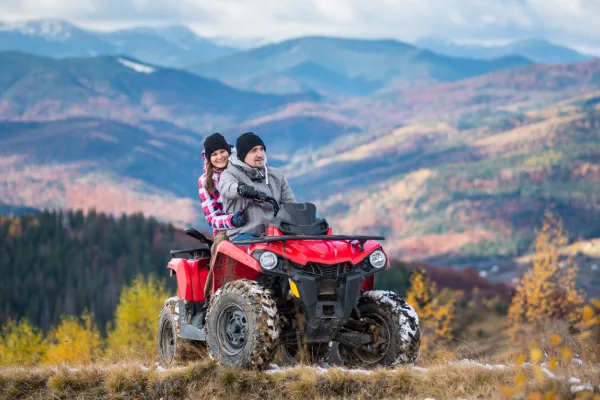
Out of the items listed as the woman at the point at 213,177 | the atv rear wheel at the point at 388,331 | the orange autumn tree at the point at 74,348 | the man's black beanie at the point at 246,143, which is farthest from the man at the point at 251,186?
the orange autumn tree at the point at 74,348

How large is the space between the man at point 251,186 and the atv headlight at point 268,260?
90cm

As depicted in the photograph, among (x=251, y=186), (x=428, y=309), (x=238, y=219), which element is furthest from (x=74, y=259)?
(x=251, y=186)

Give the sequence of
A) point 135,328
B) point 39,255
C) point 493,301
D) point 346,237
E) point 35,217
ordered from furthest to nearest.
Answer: point 35,217
point 39,255
point 493,301
point 135,328
point 346,237

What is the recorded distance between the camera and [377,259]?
36.5 feet

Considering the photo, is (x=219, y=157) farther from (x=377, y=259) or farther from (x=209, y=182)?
(x=377, y=259)

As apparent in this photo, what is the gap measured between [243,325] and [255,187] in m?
2.10

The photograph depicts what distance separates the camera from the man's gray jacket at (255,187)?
1169 centimetres

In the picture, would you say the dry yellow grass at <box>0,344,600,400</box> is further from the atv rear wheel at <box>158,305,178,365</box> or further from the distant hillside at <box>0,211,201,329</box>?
the distant hillside at <box>0,211,201,329</box>

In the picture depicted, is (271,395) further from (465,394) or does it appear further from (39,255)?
(39,255)

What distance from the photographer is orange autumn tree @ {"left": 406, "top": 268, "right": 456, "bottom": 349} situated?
76.0 metres

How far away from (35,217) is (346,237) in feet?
570

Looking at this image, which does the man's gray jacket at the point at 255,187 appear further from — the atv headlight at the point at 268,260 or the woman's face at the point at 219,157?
the atv headlight at the point at 268,260

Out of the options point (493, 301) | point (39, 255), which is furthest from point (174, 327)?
point (39, 255)

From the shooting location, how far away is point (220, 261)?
39.3 feet
